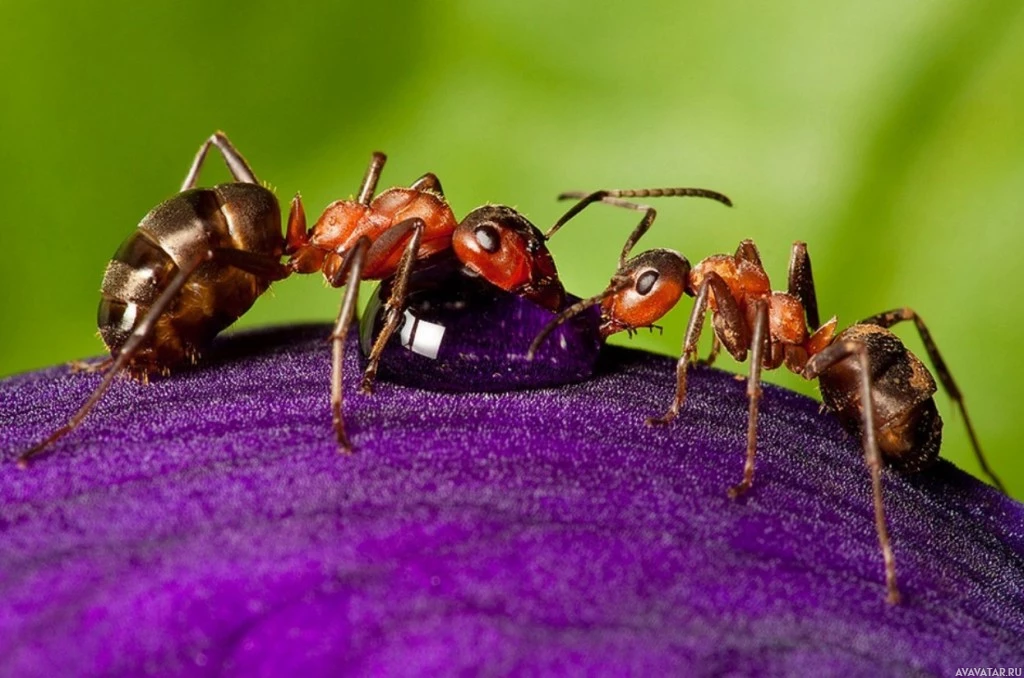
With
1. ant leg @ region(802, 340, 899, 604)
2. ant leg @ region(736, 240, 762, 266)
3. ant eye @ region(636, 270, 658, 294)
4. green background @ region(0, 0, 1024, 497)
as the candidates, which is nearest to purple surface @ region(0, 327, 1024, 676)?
ant leg @ region(802, 340, 899, 604)

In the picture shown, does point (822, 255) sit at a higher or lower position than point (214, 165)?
higher

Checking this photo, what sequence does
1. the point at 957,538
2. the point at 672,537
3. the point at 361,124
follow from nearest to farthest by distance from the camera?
the point at 672,537, the point at 957,538, the point at 361,124

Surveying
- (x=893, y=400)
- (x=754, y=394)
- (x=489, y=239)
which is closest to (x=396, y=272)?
(x=489, y=239)

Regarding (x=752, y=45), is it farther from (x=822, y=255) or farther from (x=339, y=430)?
(x=339, y=430)

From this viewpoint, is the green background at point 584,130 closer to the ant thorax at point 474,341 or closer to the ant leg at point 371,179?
the ant leg at point 371,179

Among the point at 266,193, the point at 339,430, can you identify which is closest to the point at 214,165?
the point at 266,193

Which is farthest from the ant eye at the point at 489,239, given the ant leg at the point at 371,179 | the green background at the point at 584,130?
the green background at the point at 584,130

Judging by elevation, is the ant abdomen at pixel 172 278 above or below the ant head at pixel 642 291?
below
